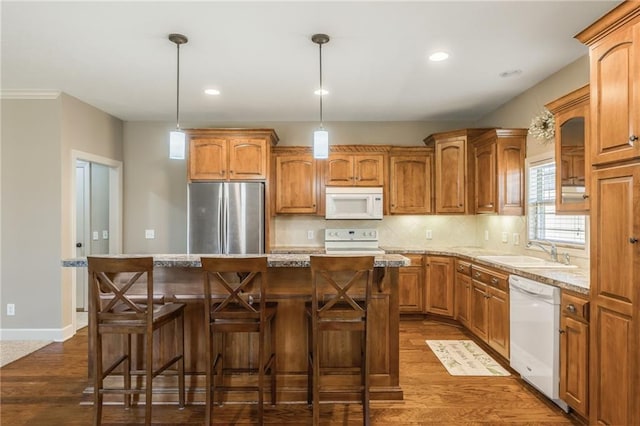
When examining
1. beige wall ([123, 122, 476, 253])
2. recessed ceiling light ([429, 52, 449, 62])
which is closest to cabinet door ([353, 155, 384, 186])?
beige wall ([123, 122, 476, 253])

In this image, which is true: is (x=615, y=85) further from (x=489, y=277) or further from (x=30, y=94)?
(x=30, y=94)

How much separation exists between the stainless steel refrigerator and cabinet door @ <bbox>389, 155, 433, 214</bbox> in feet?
6.06

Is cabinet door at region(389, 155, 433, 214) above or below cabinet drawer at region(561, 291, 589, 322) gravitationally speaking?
above

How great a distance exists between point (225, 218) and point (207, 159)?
84 cm

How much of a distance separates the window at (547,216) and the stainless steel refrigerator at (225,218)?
3119mm

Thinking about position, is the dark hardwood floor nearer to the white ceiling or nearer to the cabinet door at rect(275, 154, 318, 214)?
the cabinet door at rect(275, 154, 318, 214)

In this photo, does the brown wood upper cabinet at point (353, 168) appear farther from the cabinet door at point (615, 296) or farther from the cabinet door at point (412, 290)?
the cabinet door at point (615, 296)

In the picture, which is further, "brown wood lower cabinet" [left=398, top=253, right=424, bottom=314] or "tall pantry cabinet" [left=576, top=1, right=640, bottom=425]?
"brown wood lower cabinet" [left=398, top=253, right=424, bottom=314]

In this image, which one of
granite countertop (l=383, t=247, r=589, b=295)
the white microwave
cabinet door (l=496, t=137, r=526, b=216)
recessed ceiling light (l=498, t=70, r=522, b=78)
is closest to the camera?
granite countertop (l=383, t=247, r=589, b=295)

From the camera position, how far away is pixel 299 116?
5102 millimetres

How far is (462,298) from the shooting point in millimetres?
4316

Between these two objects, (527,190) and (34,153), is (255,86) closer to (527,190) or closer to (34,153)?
(34,153)

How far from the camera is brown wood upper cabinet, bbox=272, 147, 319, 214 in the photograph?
501cm

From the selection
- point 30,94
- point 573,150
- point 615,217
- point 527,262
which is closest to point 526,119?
point 573,150
